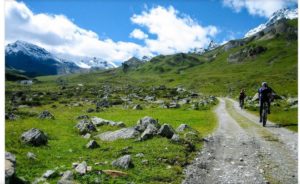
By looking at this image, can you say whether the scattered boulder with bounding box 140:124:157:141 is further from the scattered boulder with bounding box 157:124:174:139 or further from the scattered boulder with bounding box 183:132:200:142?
the scattered boulder with bounding box 183:132:200:142

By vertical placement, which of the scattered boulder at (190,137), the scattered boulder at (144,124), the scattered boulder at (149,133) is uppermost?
the scattered boulder at (144,124)

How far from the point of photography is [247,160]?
19562mm

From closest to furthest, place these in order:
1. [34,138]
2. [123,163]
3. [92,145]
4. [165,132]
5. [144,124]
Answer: [123,163]
[92,145]
[34,138]
[165,132]
[144,124]

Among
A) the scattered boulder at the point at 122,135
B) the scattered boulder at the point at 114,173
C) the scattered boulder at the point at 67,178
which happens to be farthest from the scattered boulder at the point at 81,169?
the scattered boulder at the point at 122,135

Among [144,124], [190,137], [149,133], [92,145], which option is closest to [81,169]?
[92,145]

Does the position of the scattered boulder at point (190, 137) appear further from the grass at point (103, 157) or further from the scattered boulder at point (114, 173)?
the scattered boulder at point (114, 173)

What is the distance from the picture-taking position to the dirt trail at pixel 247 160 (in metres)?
16.3

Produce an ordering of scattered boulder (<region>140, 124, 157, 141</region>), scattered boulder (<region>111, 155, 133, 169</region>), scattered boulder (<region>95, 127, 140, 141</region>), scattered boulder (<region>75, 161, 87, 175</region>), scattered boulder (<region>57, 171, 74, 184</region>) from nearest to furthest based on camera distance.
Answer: scattered boulder (<region>57, 171, 74, 184</region>) < scattered boulder (<region>75, 161, 87, 175</region>) < scattered boulder (<region>111, 155, 133, 169</region>) < scattered boulder (<region>140, 124, 157, 141</region>) < scattered boulder (<region>95, 127, 140, 141</region>)

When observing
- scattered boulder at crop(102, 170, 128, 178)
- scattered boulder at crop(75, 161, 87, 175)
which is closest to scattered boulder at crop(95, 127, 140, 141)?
scattered boulder at crop(75, 161, 87, 175)

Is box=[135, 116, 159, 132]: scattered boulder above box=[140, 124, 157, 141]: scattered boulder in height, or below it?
above

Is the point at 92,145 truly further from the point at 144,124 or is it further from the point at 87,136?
the point at 144,124

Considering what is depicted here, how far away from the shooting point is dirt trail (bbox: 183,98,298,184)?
16.3 m
